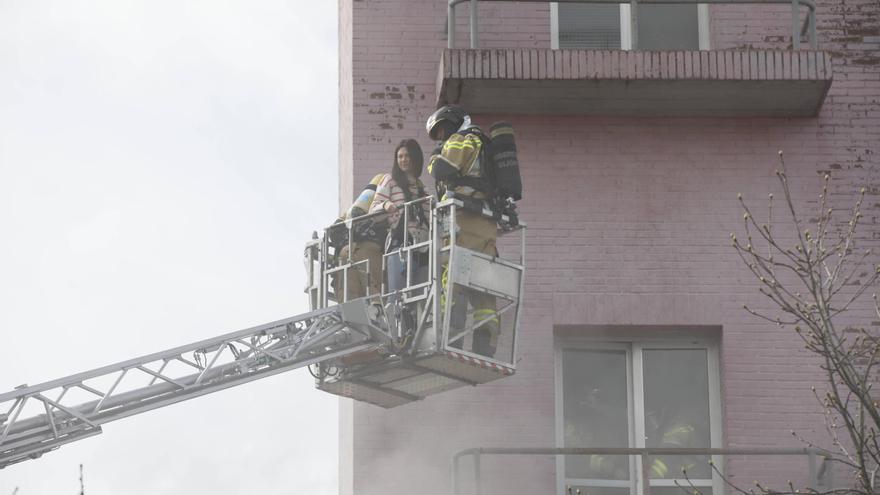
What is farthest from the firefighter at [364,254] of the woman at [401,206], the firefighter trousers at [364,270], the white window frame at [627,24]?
the white window frame at [627,24]

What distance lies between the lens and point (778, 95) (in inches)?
787

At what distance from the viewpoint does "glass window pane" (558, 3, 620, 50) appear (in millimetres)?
20719

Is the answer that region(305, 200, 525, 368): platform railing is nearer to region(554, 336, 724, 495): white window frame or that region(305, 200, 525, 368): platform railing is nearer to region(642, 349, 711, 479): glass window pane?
region(554, 336, 724, 495): white window frame

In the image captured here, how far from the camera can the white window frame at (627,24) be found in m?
20.7

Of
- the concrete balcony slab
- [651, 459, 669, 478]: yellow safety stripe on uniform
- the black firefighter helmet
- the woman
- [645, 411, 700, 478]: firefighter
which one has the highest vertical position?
the concrete balcony slab

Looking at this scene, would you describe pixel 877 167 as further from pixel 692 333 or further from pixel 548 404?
pixel 548 404

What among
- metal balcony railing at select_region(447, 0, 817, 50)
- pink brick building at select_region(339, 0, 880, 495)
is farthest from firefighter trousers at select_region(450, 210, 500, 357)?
metal balcony railing at select_region(447, 0, 817, 50)

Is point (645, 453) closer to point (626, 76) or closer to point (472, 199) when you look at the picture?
point (472, 199)

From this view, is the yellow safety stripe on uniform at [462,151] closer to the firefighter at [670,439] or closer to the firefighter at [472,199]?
the firefighter at [472,199]

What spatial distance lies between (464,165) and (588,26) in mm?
3526

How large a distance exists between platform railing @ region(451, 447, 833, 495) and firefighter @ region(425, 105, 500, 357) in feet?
3.21

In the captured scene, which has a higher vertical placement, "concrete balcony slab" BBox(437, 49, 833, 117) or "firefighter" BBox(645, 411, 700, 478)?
"concrete balcony slab" BBox(437, 49, 833, 117)

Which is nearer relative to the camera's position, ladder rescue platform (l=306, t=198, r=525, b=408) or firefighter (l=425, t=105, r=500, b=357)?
ladder rescue platform (l=306, t=198, r=525, b=408)

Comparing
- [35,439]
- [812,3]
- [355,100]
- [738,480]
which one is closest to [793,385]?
[738,480]
